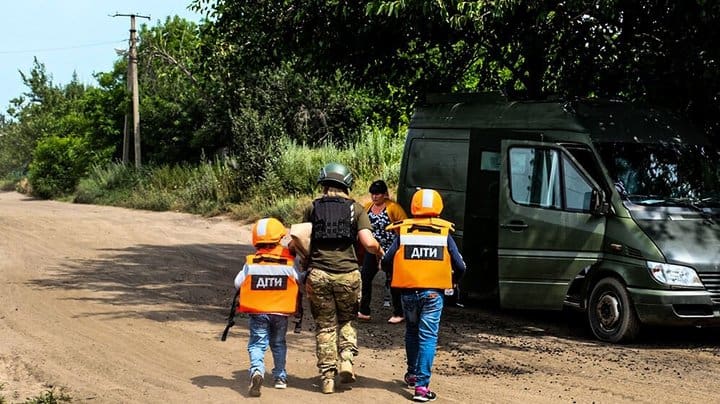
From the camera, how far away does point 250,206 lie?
25.4m

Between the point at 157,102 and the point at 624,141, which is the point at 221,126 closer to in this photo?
the point at 157,102

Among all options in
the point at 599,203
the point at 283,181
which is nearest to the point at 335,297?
the point at 599,203

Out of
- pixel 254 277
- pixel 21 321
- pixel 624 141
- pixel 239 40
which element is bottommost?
pixel 21 321

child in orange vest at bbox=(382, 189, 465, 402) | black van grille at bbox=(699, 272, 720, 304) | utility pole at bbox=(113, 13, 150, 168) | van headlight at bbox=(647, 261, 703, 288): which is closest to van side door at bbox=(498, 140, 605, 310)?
van headlight at bbox=(647, 261, 703, 288)

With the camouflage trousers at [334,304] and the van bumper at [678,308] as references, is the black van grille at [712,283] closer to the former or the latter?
the van bumper at [678,308]

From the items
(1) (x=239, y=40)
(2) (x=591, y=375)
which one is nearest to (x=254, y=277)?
(2) (x=591, y=375)

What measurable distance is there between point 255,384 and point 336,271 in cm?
108

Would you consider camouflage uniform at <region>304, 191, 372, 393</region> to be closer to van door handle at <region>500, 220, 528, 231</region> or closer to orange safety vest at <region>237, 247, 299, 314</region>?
orange safety vest at <region>237, 247, 299, 314</region>

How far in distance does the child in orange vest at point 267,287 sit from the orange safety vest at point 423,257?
831 mm

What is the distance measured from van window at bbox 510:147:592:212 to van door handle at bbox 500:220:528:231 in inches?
8.8

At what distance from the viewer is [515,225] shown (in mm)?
11023

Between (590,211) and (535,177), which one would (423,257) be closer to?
(590,211)

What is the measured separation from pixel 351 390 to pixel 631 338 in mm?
3393

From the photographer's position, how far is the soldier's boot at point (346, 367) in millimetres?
7957
